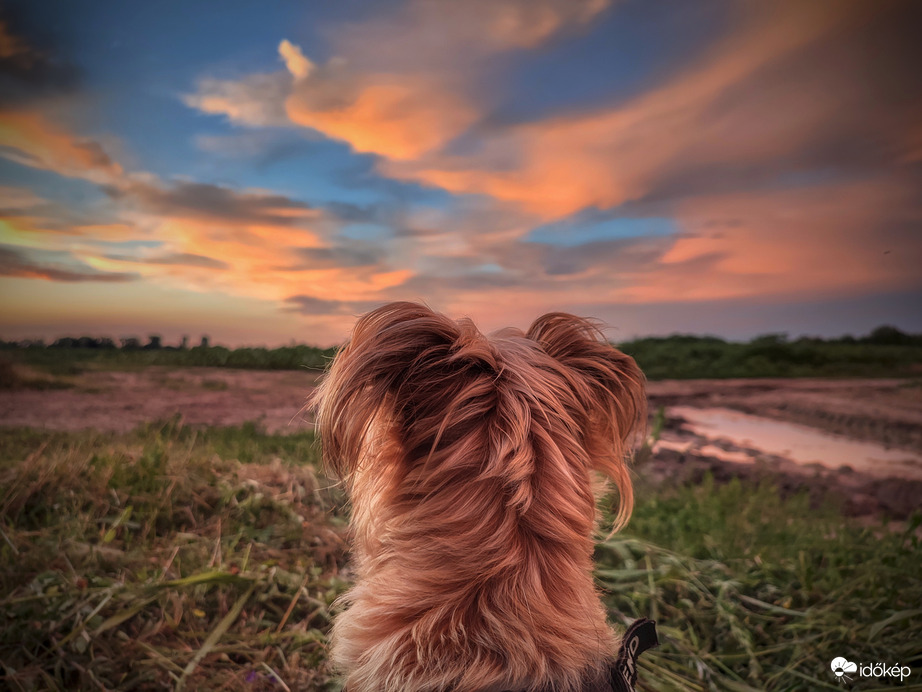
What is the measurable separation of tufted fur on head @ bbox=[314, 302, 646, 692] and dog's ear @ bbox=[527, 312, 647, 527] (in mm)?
191

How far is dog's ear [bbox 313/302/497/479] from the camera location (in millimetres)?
1928

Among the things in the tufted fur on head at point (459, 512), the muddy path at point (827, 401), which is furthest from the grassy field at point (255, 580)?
the muddy path at point (827, 401)

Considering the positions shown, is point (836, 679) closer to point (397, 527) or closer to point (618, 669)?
point (618, 669)

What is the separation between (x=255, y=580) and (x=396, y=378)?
2193 millimetres

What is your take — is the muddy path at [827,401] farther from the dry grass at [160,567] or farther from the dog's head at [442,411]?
the dog's head at [442,411]

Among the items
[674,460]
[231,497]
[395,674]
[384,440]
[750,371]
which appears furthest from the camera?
[750,371]

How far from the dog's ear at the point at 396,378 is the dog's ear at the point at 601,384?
0.48 meters

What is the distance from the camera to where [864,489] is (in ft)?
23.0

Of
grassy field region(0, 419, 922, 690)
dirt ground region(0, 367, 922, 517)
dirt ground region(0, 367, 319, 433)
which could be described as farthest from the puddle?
dirt ground region(0, 367, 319, 433)

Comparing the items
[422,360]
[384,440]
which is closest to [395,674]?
[384,440]

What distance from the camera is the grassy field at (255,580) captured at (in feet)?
9.82

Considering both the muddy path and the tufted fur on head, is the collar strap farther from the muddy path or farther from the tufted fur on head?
the muddy path

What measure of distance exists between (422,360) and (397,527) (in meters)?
0.61

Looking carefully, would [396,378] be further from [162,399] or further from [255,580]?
[162,399]
